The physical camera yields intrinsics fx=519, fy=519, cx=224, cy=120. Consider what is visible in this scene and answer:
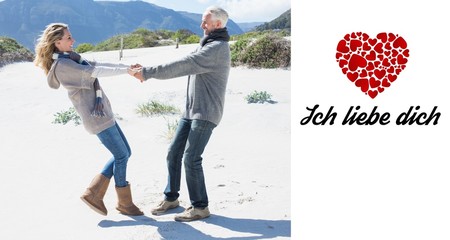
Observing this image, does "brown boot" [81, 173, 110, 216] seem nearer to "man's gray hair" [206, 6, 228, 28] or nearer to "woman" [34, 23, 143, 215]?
"woman" [34, 23, 143, 215]

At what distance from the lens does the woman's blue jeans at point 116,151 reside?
4227mm

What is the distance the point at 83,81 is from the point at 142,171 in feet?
6.67

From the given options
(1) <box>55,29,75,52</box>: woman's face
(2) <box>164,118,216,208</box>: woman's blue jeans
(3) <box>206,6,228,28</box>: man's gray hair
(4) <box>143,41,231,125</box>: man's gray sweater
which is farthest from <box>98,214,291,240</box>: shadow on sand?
(3) <box>206,6,228,28</box>: man's gray hair

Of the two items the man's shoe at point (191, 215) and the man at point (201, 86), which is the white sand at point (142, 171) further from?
the man at point (201, 86)

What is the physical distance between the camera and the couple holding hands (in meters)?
4.05

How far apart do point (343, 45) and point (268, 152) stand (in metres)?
2.53

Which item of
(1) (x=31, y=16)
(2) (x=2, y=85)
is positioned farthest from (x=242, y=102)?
(1) (x=31, y=16)

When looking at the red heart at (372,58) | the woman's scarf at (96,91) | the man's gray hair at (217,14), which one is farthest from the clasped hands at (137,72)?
the red heart at (372,58)

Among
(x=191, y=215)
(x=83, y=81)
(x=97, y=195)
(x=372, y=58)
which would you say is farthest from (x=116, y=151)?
(x=372, y=58)

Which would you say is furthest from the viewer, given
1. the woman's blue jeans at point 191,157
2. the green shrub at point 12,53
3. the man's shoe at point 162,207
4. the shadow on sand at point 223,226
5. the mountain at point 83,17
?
the mountain at point 83,17

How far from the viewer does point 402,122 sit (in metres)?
4.09

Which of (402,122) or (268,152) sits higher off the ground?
(402,122)

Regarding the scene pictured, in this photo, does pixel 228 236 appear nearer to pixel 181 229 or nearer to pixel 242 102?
pixel 181 229

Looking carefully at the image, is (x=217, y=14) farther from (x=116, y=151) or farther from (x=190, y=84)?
(x=116, y=151)
